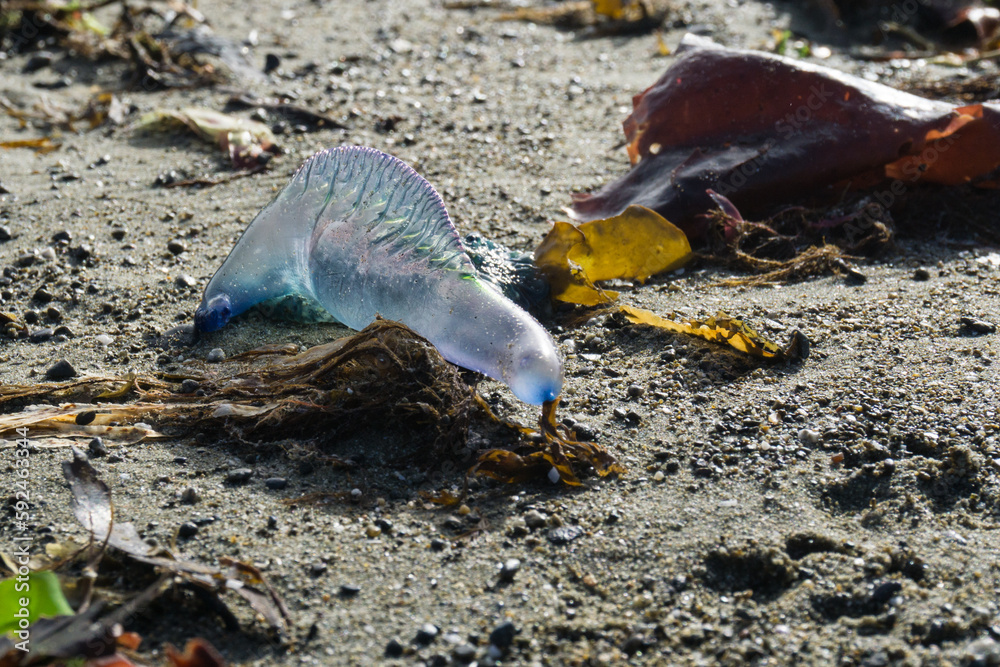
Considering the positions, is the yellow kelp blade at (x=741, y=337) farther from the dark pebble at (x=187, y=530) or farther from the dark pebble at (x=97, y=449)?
the dark pebble at (x=97, y=449)

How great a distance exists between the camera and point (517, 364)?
195 cm

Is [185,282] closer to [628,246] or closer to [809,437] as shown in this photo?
[628,246]

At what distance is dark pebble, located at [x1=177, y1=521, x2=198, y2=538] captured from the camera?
1.74 m

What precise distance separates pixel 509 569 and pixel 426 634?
0.67 feet

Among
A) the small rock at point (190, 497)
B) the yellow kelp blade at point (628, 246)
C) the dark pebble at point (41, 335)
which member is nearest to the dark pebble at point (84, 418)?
the small rock at point (190, 497)

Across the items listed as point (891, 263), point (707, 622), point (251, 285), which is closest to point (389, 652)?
point (707, 622)

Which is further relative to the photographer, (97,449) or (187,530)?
(97,449)

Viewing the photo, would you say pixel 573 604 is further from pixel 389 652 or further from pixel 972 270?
pixel 972 270

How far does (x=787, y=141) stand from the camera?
9.94 feet

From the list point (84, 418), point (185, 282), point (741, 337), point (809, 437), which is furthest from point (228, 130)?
point (809, 437)

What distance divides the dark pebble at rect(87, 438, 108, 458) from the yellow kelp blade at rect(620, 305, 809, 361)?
1.36 metres

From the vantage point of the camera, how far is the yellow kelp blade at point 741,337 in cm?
228

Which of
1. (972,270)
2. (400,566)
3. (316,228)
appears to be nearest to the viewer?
(400,566)

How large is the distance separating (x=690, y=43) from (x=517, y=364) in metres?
1.88
